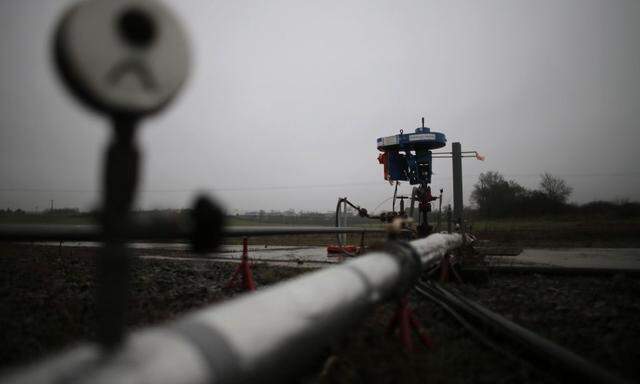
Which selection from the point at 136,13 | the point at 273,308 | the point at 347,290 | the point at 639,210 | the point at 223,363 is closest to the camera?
the point at 136,13

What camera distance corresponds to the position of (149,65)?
0.68 metres

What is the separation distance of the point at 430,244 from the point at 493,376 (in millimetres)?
1503

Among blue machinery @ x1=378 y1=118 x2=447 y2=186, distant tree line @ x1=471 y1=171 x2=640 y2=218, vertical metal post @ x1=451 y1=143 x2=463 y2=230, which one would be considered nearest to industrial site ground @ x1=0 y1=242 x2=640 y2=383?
vertical metal post @ x1=451 y1=143 x2=463 y2=230

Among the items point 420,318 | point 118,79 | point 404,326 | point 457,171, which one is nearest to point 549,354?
point 404,326

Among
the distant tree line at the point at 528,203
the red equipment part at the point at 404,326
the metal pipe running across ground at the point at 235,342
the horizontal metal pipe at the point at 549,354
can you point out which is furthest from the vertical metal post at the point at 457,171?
the distant tree line at the point at 528,203

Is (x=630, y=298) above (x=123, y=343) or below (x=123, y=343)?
below

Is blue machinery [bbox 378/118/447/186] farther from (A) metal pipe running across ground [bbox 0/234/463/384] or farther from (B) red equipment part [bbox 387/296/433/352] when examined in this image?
(A) metal pipe running across ground [bbox 0/234/463/384]

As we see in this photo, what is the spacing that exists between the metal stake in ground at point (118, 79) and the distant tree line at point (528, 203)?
151 feet

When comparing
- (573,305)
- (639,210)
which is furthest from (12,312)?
(639,210)

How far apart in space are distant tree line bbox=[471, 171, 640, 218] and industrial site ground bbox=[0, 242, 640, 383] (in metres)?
40.8

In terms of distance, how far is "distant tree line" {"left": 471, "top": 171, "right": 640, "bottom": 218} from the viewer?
3688 cm

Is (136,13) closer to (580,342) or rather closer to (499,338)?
(499,338)

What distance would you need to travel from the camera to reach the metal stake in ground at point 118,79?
62 cm

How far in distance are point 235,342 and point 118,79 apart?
2.27ft
